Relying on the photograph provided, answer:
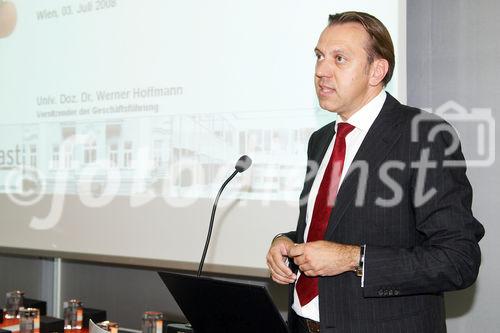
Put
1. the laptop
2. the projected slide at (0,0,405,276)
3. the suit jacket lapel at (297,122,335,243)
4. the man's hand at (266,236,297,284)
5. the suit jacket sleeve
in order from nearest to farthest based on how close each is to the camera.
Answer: the laptop, the suit jacket sleeve, the man's hand at (266,236,297,284), the suit jacket lapel at (297,122,335,243), the projected slide at (0,0,405,276)

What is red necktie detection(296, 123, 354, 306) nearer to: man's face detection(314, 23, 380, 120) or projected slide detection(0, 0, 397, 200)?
man's face detection(314, 23, 380, 120)

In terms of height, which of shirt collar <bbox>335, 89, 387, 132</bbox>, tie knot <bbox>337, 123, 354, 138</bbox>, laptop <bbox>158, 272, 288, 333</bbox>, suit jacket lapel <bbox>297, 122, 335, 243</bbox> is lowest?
laptop <bbox>158, 272, 288, 333</bbox>

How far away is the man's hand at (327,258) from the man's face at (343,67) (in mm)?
514

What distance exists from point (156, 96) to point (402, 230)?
1816 millimetres

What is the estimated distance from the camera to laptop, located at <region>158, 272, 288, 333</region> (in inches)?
54.8

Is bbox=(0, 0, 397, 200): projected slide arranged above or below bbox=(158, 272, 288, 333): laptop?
above

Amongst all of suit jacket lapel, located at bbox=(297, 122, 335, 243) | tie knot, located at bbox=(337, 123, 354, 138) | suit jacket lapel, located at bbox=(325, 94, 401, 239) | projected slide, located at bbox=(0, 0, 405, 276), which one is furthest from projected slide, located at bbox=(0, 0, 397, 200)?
suit jacket lapel, located at bbox=(325, 94, 401, 239)

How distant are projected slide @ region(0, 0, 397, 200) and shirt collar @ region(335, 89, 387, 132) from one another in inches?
30.5

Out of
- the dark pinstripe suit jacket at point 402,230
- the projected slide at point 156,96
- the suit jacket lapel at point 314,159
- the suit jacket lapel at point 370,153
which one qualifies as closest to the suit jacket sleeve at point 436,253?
the dark pinstripe suit jacket at point 402,230

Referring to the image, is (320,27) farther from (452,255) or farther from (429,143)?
(452,255)

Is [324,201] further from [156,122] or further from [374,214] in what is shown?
[156,122]

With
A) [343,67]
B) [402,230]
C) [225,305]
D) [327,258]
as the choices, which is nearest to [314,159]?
[343,67]

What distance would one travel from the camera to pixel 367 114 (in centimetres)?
188

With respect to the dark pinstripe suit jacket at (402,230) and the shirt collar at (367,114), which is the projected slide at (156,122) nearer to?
the shirt collar at (367,114)
